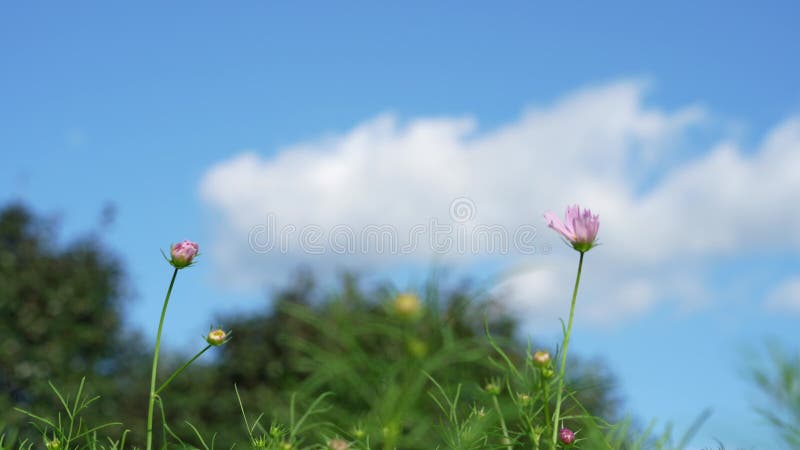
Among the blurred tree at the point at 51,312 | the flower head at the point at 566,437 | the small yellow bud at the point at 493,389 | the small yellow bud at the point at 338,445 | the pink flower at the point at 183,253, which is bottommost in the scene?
the flower head at the point at 566,437

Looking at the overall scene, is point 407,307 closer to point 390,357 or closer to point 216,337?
point 390,357

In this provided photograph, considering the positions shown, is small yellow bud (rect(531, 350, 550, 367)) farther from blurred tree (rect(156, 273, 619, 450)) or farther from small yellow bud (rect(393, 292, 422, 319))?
small yellow bud (rect(393, 292, 422, 319))

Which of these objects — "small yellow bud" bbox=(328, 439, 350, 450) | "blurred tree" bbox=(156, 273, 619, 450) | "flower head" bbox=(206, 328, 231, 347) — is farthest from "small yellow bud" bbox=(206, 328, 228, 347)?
"small yellow bud" bbox=(328, 439, 350, 450)

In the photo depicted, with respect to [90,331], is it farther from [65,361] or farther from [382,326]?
[382,326]

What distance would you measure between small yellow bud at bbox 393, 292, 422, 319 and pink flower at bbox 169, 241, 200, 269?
1.12 meters

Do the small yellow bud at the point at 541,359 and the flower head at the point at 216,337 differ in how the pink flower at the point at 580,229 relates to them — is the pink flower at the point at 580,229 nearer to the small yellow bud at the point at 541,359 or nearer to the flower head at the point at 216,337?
the small yellow bud at the point at 541,359

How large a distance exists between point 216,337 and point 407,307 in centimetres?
97

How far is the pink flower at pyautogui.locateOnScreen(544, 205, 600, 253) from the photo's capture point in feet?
5.98

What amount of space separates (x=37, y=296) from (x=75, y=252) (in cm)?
164

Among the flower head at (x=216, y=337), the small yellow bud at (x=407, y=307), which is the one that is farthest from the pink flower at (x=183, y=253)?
the small yellow bud at (x=407, y=307)

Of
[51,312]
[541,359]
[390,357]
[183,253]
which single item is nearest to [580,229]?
[541,359]

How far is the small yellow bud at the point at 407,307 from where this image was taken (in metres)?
1.10

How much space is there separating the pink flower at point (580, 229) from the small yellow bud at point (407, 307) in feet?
2.53

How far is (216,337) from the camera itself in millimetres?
1959
